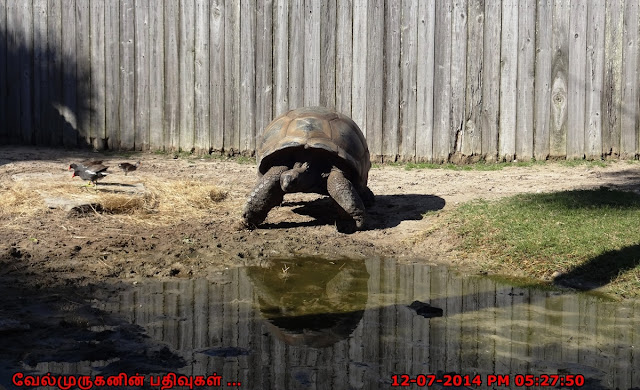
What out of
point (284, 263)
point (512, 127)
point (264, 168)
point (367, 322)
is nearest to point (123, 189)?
point (264, 168)

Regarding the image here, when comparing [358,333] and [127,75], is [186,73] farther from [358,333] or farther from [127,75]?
[358,333]

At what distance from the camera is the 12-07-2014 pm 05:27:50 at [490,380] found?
13.9ft

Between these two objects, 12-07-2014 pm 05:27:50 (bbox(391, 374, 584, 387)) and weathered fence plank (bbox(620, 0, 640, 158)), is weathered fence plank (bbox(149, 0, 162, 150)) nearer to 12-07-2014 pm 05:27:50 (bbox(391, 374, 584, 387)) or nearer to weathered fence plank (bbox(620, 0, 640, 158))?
weathered fence plank (bbox(620, 0, 640, 158))

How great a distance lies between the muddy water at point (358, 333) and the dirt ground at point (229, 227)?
0.60 m

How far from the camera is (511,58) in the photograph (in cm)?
1146

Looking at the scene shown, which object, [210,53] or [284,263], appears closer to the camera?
[284,263]

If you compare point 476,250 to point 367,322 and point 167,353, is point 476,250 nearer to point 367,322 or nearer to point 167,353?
point 367,322

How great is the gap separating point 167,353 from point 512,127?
8.02m

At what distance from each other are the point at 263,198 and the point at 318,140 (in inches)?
30.3

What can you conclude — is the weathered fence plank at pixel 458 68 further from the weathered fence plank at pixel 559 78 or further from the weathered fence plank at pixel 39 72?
the weathered fence plank at pixel 39 72

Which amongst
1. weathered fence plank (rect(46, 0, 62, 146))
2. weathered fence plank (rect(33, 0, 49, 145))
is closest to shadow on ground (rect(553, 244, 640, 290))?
weathered fence plank (rect(46, 0, 62, 146))

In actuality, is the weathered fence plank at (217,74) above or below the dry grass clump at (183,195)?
above

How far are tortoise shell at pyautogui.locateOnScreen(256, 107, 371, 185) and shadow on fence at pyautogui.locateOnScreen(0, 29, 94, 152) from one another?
5071mm

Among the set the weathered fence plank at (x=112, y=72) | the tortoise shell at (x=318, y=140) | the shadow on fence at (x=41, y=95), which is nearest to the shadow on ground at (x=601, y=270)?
the tortoise shell at (x=318, y=140)
